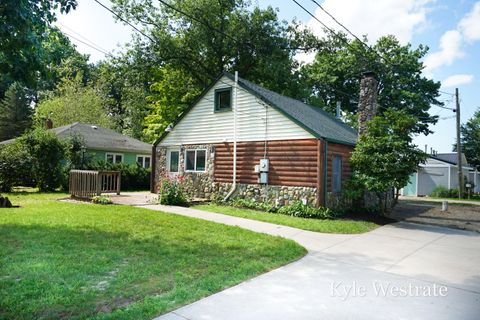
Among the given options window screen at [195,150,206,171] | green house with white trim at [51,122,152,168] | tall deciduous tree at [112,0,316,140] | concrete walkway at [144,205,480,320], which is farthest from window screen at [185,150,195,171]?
tall deciduous tree at [112,0,316,140]

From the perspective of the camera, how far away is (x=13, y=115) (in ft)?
127

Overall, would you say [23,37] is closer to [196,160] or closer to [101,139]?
[196,160]

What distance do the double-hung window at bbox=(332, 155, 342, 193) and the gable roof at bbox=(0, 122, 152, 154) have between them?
636 inches

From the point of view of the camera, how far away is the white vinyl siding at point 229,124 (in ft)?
39.7

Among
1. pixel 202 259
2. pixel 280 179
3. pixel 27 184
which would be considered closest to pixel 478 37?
pixel 280 179

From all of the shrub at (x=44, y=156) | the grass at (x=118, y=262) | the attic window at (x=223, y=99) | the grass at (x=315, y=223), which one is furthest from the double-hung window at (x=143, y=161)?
the grass at (x=118, y=262)

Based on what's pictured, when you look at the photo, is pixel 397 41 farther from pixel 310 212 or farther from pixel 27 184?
pixel 27 184

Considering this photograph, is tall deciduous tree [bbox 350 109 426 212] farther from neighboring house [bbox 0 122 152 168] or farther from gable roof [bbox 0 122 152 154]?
gable roof [bbox 0 122 152 154]

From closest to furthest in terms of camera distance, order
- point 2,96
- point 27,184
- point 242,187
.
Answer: point 242,187
point 27,184
point 2,96

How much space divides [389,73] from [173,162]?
25.4 meters

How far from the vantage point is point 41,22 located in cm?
529

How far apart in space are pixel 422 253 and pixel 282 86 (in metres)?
20.0

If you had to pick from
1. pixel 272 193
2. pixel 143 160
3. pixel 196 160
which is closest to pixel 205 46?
pixel 143 160

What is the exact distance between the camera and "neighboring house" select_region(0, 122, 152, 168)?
2169 cm
